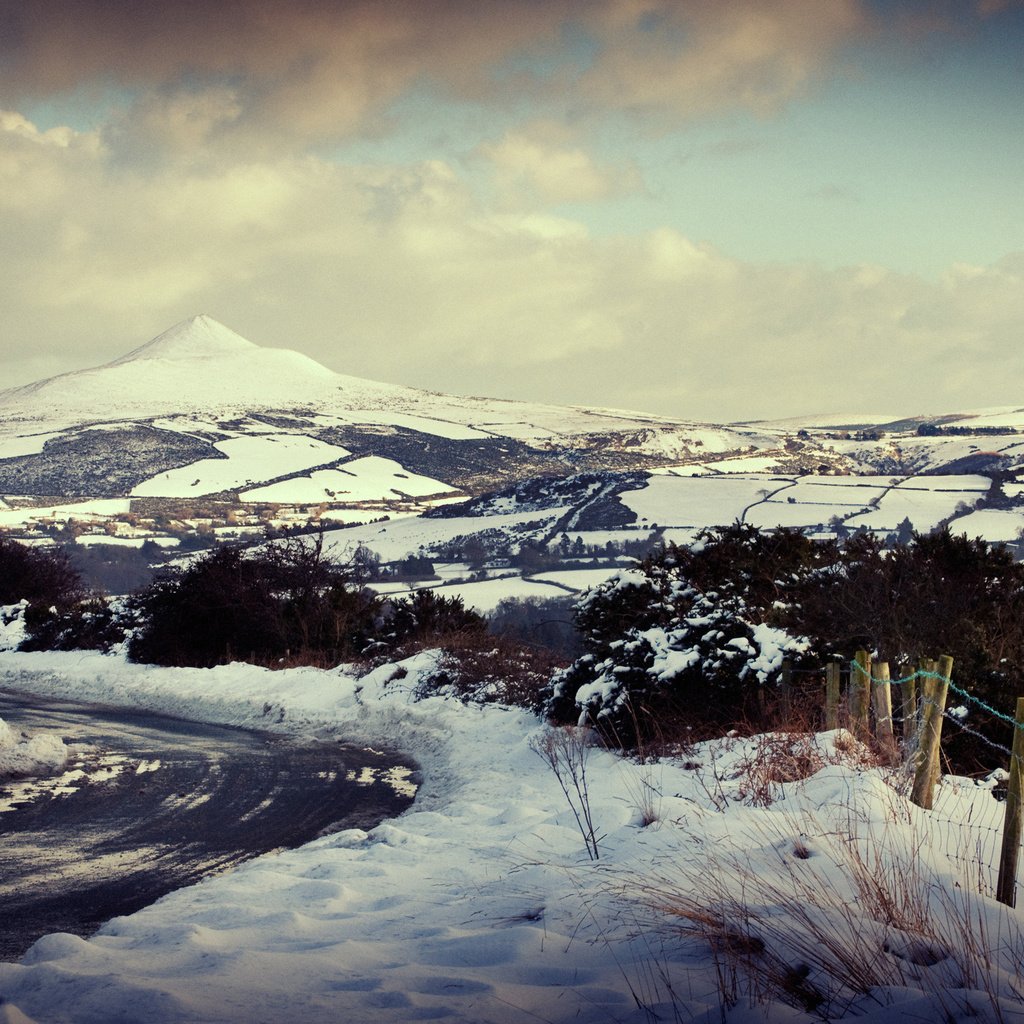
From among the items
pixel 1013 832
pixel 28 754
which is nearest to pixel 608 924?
pixel 1013 832

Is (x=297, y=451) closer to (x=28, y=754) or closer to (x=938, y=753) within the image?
(x=28, y=754)

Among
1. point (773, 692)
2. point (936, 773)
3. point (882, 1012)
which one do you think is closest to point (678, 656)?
point (773, 692)

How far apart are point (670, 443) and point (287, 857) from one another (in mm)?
162426

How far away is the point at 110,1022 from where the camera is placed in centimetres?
460

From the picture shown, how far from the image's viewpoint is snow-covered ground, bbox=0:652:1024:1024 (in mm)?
4664

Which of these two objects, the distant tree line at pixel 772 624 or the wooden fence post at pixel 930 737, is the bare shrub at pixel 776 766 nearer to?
the wooden fence post at pixel 930 737

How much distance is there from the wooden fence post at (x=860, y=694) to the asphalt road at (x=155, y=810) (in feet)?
17.8

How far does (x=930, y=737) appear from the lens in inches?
306

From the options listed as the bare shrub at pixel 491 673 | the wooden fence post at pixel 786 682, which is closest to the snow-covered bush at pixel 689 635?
the wooden fence post at pixel 786 682

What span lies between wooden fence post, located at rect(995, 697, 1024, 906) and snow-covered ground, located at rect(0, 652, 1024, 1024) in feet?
0.61

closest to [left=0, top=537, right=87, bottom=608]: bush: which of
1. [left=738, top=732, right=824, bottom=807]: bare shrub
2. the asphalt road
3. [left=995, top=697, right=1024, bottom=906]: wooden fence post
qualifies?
the asphalt road

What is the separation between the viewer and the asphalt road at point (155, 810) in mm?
8289

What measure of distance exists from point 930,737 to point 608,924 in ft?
11.1

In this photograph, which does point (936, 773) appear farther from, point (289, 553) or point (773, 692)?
point (289, 553)
